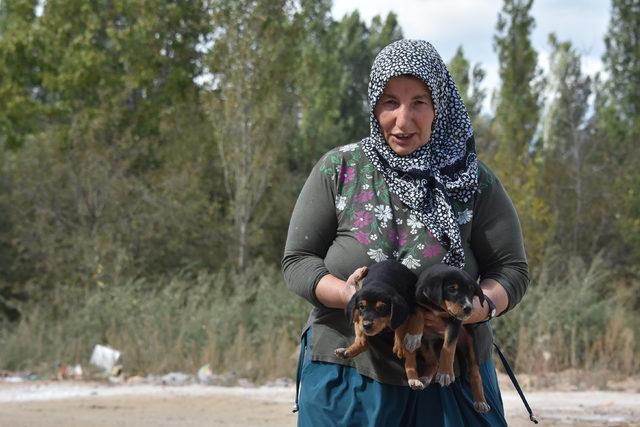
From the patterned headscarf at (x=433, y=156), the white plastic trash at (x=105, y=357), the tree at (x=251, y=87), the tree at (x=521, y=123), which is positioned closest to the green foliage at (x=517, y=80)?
the tree at (x=521, y=123)

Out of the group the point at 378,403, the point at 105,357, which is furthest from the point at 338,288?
the point at 105,357

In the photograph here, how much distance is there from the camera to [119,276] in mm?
16875

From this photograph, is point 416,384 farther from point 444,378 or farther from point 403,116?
point 403,116

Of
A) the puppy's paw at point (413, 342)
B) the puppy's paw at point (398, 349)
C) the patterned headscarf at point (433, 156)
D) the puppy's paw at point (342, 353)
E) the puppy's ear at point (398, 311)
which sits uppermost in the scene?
the patterned headscarf at point (433, 156)

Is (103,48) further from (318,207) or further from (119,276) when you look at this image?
(318,207)

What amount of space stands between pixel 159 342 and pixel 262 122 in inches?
216

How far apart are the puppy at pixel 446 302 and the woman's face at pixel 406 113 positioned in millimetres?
435

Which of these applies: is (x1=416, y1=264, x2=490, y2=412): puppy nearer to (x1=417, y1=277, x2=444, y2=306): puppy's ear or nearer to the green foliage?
(x1=417, y1=277, x2=444, y2=306): puppy's ear

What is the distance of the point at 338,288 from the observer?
2850 millimetres

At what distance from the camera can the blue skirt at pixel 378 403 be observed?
2.95 m

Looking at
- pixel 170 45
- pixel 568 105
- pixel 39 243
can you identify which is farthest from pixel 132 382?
pixel 568 105

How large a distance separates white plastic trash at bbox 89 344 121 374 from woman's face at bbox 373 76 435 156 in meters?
11.0

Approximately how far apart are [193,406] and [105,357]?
321 cm

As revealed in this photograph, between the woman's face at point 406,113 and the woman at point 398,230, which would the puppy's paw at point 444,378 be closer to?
the woman at point 398,230
